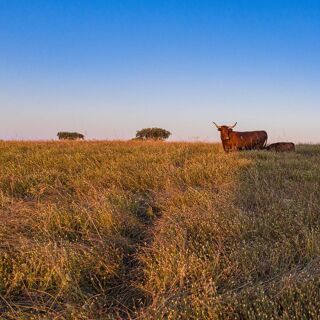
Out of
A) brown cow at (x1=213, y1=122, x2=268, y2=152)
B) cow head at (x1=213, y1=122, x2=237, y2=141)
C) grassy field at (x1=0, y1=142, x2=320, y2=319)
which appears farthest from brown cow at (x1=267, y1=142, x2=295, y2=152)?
grassy field at (x1=0, y1=142, x2=320, y2=319)

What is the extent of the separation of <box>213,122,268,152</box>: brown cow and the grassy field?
7.67 metres

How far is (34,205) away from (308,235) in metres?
3.71

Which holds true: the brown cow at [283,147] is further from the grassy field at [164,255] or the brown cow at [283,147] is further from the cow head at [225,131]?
the grassy field at [164,255]

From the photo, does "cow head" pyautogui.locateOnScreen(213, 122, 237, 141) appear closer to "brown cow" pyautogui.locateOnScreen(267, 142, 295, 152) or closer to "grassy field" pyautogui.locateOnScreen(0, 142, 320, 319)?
"brown cow" pyautogui.locateOnScreen(267, 142, 295, 152)

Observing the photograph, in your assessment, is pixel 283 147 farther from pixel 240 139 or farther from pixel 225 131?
pixel 225 131

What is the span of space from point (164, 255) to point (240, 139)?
1148 cm

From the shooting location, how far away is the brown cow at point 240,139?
45.3 ft

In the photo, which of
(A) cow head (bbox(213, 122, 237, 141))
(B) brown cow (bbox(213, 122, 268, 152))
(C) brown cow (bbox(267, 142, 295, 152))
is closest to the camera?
(C) brown cow (bbox(267, 142, 295, 152))

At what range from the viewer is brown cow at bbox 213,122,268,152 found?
1381 centimetres

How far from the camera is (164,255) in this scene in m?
3.38

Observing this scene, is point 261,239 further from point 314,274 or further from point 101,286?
point 101,286

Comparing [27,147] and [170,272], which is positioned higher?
[27,147]

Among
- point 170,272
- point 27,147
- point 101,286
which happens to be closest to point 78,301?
point 101,286

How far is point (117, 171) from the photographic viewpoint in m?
7.32
